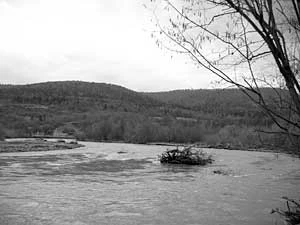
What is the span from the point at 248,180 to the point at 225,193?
5.05 meters

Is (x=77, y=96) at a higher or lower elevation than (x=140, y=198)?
higher

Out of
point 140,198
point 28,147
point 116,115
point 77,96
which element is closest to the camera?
point 140,198

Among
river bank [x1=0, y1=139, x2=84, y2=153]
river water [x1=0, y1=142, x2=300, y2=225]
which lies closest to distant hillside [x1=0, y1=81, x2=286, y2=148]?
river bank [x1=0, y1=139, x2=84, y2=153]

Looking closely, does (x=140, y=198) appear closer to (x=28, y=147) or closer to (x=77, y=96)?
(x=28, y=147)

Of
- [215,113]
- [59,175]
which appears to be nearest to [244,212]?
[59,175]

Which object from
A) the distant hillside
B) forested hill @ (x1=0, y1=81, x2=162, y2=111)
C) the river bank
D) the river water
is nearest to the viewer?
the river water

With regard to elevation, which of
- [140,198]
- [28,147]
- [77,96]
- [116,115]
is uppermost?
[77,96]

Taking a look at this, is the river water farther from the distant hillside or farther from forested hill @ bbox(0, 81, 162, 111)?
forested hill @ bbox(0, 81, 162, 111)

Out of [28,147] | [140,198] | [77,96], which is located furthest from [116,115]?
[140,198]

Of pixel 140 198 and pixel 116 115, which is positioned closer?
pixel 140 198

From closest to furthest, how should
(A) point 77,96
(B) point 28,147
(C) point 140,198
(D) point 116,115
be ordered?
(C) point 140,198, (B) point 28,147, (D) point 116,115, (A) point 77,96

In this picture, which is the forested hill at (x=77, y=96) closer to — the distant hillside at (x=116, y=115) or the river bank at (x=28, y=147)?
the distant hillside at (x=116, y=115)

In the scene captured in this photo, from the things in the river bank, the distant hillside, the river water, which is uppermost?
the distant hillside

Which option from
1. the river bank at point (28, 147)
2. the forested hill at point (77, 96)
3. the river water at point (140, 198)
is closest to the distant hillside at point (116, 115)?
the forested hill at point (77, 96)
